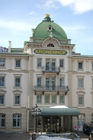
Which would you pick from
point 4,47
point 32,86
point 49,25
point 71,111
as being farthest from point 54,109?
point 4,47

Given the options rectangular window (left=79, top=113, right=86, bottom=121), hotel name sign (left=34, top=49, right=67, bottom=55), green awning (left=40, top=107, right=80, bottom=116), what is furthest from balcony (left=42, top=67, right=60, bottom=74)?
rectangular window (left=79, top=113, right=86, bottom=121)

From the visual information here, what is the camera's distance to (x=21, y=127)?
47.3 meters

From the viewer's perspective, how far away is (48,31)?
166 ft

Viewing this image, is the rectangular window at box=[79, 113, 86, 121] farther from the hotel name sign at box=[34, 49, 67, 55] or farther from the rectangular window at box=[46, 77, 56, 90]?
the hotel name sign at box=[34, 49, 67, 55]

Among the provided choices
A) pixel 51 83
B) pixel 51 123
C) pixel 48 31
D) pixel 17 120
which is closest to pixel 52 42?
pixel 48 31

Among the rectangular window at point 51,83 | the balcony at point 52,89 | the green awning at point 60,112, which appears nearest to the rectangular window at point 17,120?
the green awning at point 60,112

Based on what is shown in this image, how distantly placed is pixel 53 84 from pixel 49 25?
10473mm

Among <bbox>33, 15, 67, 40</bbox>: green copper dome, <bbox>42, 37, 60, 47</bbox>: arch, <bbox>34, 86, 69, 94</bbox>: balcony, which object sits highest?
<bbox>33, 15, 67, 40</bbox>: green copper dome

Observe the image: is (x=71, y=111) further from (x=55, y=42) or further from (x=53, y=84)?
(x=55, y=42)

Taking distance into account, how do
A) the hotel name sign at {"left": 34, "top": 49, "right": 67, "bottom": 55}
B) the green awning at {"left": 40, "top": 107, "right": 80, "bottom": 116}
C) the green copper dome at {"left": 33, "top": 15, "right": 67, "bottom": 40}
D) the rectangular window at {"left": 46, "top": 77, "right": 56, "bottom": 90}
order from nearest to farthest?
the green awning at {"left": 40, "top": 107, "right": 80, "bottom": 116} → the rectangular window at {"left": 46, "top": 77, "right": 56, "bottom": 90} → the hotel name sign at {"left": 34, "top": 49, "right": 67, "bottom": 55} → the green copper dome at {"left": 33, "top": 15, "right": 67, "bottom": 40}

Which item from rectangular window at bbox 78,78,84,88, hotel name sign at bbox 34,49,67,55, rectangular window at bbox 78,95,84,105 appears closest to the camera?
hotel name sign at bbox 34,49,67,55

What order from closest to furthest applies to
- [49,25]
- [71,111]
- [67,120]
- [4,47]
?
[71,111]
[67,120]
[49,25]
[4,47]

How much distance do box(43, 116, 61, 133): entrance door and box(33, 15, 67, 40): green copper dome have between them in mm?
13638

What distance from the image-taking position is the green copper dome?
49.9 metres
